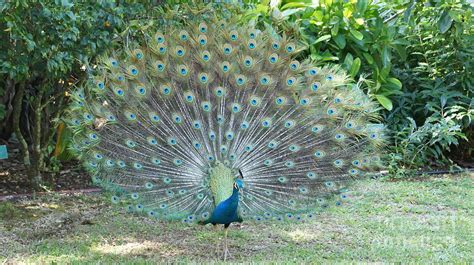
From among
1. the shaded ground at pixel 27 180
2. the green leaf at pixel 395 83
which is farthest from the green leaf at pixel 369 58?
the shaded ground at pixel 27 180

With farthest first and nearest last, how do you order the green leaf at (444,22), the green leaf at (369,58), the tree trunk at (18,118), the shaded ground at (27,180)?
the green leaf at (369,58)
the shaded ground at (27,180)
the green leaf at (444,22)
the tree trunk at (18,118)

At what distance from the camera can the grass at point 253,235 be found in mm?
5172

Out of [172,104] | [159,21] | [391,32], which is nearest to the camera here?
[172,104]

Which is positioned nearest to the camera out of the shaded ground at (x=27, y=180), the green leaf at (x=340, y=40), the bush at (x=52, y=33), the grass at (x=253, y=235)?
the bush at (x=52, y=33)

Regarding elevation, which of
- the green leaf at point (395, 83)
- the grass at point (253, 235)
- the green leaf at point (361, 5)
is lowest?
the grass at point (253, 235)

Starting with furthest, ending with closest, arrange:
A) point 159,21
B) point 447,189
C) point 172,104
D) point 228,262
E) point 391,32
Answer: point 391,32 → point 447,189 → point 159,21 → point 172,104 → point 228,262

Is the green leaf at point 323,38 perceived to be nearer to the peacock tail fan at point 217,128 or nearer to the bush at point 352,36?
the bush at point 352,36

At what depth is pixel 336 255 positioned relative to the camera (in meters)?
5.23

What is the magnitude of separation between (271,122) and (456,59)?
4.47 meters

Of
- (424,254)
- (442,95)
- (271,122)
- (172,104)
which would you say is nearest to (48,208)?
(172,104)

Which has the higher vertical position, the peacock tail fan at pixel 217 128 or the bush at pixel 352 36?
the bush at pixel 352 36

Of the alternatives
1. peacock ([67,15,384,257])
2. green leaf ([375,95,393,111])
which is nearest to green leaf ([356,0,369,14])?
green leaf ([375,95,393,111])

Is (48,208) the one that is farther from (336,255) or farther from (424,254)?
(424,254)

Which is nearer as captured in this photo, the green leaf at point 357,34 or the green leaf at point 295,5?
the green leaf at point 357,34
